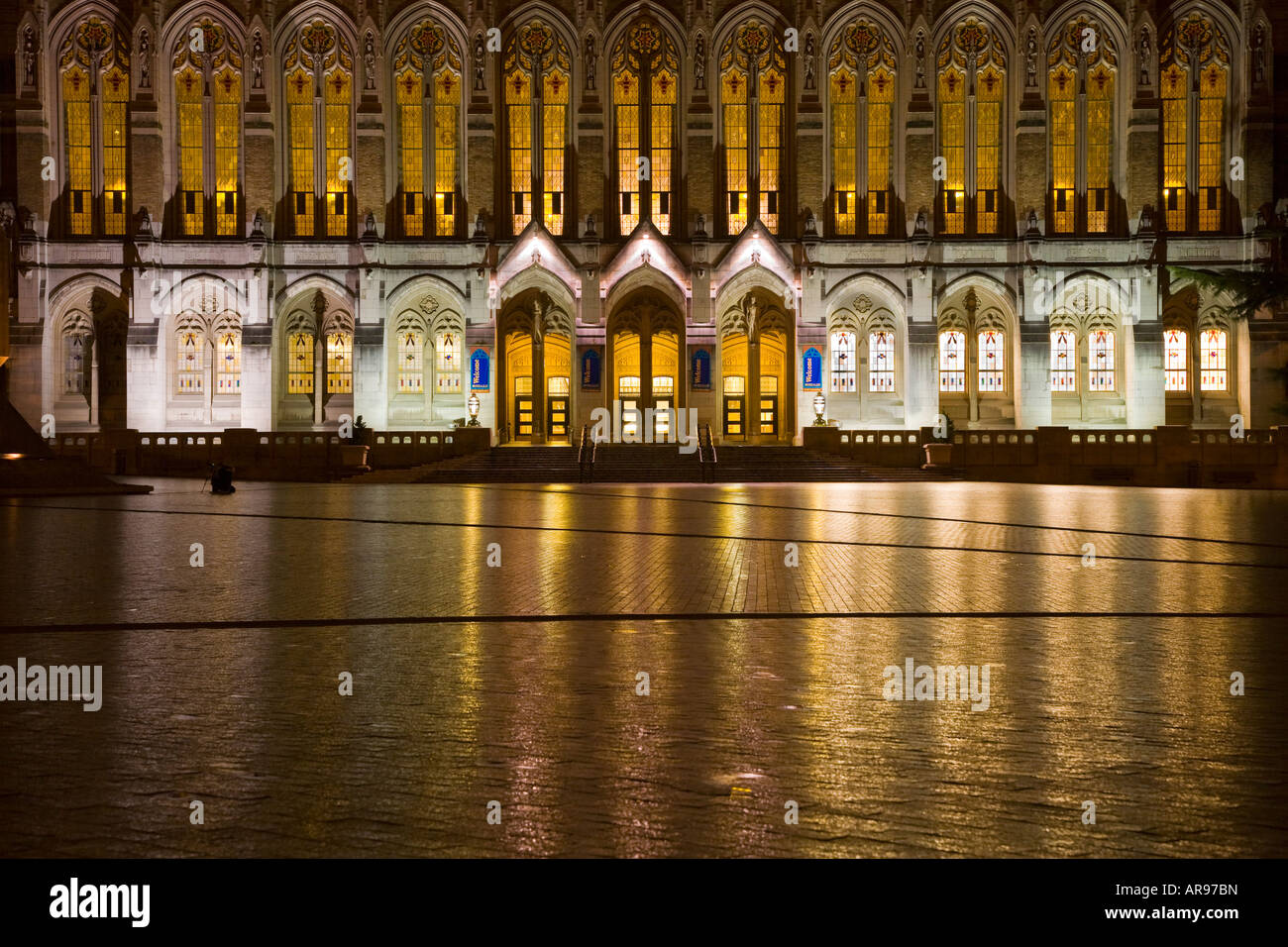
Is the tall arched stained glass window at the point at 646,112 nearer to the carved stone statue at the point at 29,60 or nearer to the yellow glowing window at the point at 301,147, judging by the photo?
the yellow glowing window at the point at 301,147

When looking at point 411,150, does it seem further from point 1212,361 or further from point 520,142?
point 1212,361

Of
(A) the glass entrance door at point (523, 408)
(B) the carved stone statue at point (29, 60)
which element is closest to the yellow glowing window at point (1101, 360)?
(A) the glass entrance door at point (523, 408)

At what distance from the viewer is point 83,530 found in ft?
64.2

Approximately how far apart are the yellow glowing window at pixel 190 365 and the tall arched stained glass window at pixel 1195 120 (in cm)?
4160

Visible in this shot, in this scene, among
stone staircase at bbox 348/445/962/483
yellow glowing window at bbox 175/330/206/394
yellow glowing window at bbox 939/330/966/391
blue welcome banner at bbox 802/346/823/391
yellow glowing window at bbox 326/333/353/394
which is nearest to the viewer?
stone staircase at bbox 348/445/962/483

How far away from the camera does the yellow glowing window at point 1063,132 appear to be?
53250 mm

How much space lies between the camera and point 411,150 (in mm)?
53562

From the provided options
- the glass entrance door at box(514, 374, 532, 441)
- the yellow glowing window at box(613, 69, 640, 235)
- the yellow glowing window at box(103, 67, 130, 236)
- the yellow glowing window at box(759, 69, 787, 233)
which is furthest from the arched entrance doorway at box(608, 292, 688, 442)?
the yellow glowing window at box(103, 67, 130, 236)

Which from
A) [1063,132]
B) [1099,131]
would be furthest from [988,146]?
[1099,131]

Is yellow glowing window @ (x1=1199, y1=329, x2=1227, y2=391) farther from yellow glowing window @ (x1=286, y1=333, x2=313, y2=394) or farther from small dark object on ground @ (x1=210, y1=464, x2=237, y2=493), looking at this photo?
small dark object on ground @ (x1=210, y1=464, x2=237, y2=493)

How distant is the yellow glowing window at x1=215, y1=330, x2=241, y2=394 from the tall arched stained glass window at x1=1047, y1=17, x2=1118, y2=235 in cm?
3534

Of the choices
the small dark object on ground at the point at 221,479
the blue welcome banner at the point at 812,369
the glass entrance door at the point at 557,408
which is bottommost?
the small dark object on ground at the point at 221,479

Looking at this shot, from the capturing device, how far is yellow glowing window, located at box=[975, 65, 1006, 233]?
53281mm

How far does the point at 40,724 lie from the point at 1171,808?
5.64m
